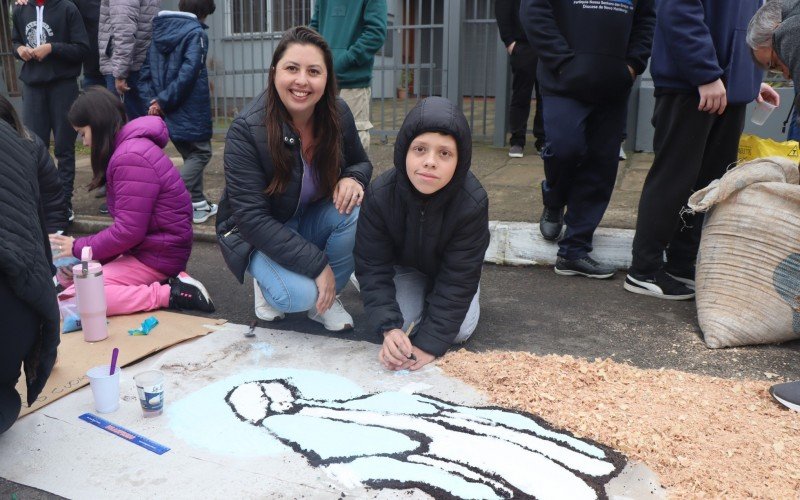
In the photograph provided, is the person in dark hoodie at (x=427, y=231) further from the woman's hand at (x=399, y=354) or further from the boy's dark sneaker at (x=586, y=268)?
the boy's dark sneaker at (x=586, y=268)

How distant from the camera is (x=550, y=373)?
287 centimetres

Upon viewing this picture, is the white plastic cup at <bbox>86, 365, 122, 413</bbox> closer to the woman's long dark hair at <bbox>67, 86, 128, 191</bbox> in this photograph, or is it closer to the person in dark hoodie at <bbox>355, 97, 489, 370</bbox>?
the person in dark hoodie at <bbox>355, 97, 489, 370</bbox>

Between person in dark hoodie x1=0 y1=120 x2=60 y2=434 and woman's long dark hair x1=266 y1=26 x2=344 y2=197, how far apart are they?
1075mm

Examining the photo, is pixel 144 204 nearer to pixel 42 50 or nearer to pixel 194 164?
pixel 194 164

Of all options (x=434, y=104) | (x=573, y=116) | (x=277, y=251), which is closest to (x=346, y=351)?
(x=277, y=251)

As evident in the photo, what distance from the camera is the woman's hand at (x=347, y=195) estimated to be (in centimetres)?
345

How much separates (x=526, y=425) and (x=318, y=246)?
60.1 inches

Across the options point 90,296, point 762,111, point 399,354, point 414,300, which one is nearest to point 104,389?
point 90,296

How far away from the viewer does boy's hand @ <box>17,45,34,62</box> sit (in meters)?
5.43

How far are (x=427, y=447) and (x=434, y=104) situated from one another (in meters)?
1.29

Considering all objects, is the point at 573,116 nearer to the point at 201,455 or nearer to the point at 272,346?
the point at 272,346

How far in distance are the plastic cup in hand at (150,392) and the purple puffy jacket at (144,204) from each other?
125 centimetres

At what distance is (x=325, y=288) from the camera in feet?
10.8

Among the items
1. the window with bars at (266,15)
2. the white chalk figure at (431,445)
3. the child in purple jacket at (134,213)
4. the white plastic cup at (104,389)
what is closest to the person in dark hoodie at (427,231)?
the white chalk figure at (431,445)
